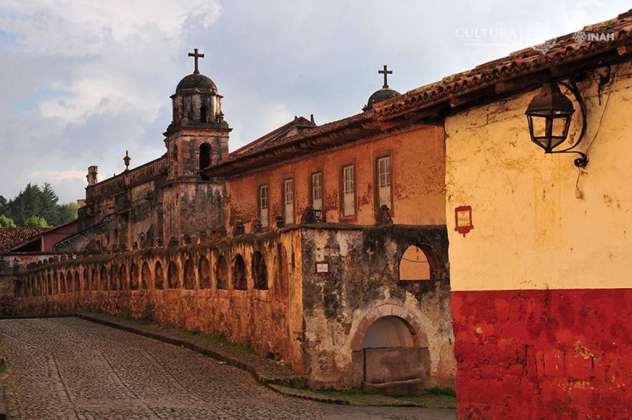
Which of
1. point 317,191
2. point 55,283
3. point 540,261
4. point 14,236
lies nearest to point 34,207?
point 14,236

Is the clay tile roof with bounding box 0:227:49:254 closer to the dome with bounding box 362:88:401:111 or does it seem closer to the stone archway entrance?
the dome with bounding box 362:88:401:111

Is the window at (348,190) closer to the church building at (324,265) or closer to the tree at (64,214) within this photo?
the church building at (324,265)

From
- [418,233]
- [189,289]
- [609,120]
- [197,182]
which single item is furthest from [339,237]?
[197,182]

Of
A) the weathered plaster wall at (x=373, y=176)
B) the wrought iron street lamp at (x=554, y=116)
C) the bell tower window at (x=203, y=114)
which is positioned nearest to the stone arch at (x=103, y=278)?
the weathered plaster wall at (x=373, y=176)

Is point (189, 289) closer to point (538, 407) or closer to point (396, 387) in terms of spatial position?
point (396, 387)

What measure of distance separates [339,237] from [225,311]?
249 inches

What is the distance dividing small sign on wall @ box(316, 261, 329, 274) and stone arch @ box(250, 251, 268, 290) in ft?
11.1

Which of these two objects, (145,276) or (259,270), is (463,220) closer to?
(259,270)

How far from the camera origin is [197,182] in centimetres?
4181

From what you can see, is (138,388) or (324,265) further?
(324,265)

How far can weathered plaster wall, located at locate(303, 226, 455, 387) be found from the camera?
1912 centimetres

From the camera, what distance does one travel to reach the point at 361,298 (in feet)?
64.0

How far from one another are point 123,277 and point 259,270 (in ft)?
40.7

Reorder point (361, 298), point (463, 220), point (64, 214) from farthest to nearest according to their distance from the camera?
point (64, 214) < point (361, 298) < point (463, 220)
